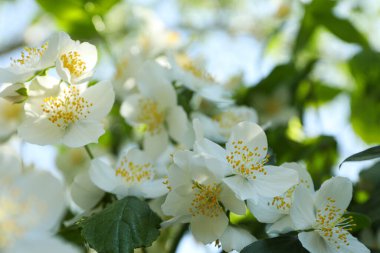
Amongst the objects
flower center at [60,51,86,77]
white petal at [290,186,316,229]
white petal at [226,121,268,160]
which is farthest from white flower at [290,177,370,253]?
flower center at [60,51,86,77]

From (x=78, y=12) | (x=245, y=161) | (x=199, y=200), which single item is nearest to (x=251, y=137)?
(x=245, y=161)

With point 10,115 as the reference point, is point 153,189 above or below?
above

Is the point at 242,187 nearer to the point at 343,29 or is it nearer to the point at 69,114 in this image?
the point at 69,114

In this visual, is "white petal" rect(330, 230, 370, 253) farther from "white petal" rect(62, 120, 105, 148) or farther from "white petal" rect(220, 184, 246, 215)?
"white petal" rect(62, 120, 105, 148)

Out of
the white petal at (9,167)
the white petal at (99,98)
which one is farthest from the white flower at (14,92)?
the white petal at (9,167)

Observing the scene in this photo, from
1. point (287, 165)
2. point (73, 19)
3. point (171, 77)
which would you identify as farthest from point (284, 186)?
point (73, 19)

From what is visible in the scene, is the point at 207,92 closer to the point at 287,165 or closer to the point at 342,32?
the point at 287,165
